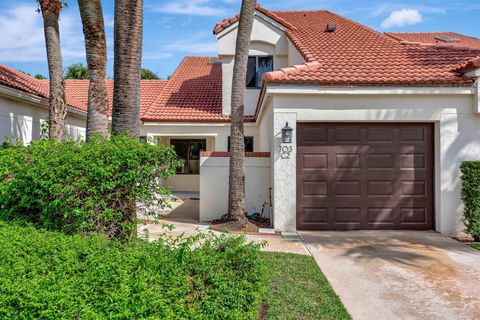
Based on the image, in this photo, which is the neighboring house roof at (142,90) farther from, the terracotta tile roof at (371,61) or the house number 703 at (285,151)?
the house number 703 at (285,151)

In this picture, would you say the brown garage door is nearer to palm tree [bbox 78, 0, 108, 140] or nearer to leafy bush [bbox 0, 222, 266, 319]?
palm tree [bbox 78, 0, 108, 140]

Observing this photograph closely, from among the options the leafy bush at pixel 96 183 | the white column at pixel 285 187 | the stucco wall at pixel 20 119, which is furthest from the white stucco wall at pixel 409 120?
the stucco wall at pixel 20 119

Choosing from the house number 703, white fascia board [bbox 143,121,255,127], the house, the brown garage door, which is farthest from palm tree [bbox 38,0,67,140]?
the brown garage door

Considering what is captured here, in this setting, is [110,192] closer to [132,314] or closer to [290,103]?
[132,314]

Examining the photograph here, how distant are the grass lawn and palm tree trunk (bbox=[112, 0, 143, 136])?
335 cm

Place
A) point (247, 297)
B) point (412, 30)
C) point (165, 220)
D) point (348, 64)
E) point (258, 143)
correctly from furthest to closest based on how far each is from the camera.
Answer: point (412, 30), point (258, 143), point (165, 220), point (348, 64), point (247, 297)

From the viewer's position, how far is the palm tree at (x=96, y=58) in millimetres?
7137

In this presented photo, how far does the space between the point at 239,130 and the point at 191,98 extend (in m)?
8.97

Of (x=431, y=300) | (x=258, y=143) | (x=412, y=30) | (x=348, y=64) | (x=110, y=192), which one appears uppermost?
(x=412, y=30)

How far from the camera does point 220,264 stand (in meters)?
4.23

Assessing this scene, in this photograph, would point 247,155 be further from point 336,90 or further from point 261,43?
point 261,43

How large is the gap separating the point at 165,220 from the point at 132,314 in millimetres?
8363

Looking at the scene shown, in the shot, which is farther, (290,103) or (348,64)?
(348,64)

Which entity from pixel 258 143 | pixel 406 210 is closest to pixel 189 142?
pixel 258 143
